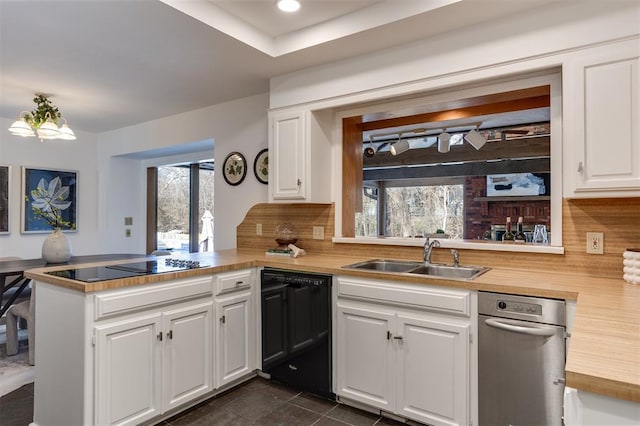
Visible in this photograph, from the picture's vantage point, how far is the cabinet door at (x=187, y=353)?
2.21m

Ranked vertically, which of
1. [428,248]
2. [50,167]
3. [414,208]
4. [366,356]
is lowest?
[366,356]

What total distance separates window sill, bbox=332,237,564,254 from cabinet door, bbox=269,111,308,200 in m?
0.54

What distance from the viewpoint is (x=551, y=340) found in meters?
1.73

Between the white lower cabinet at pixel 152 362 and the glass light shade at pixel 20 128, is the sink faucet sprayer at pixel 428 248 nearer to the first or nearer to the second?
the white lower cabinet at pixel 152 362

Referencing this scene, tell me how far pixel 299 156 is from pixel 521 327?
1874mm

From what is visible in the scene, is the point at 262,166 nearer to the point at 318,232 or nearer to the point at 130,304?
the point at 318,232

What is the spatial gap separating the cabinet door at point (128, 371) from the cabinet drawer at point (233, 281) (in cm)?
44

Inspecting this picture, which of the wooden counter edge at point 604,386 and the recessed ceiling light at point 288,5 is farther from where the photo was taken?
the recessed ceiling light at point 288,5

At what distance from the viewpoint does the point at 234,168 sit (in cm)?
387

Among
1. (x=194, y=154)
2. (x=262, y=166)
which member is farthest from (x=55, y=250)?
(x=194, y=154)

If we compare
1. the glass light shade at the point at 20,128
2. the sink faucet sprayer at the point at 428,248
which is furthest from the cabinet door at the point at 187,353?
the glass light shade at the point at 20,128

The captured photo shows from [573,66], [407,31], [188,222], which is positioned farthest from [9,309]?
[573,66]

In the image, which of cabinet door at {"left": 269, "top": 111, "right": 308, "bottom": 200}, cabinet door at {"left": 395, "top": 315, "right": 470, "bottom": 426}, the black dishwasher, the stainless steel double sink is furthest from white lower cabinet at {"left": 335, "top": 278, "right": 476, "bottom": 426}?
cabinet door at {"left": 269, "top": 111, "right": 308, "bottom": 200}

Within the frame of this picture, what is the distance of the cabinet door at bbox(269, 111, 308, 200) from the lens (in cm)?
296
